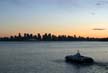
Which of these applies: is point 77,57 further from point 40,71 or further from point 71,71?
point 40,71

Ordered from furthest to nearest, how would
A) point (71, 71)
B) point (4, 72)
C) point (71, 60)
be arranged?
point (71, 60) → point (71, 71) → point (4, 72)

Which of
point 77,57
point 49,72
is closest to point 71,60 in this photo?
point 77,57

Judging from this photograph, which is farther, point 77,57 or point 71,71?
point 77,57

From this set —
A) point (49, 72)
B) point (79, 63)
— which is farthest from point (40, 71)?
point (79, 63)

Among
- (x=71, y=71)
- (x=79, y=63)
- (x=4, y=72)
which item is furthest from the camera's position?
(x=79, y=63)

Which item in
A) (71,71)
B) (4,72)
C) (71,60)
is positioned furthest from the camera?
(71,60)

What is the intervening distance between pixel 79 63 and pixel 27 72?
28300 millimetres

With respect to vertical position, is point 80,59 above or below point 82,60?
above

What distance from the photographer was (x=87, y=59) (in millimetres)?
88938

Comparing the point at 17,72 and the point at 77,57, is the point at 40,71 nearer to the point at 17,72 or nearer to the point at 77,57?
the point at 17,72

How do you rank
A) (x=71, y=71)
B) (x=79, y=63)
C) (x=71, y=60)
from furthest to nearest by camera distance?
1. (x=71, y=60)
2. (x=79, y=63)
3. (x=71, y=71)

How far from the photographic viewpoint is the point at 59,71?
2645 inches

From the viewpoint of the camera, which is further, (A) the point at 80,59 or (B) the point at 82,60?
(A) the point at 80,59

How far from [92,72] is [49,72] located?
1007cm
